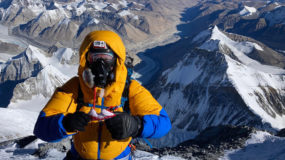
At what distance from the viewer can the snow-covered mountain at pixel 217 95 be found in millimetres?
55875

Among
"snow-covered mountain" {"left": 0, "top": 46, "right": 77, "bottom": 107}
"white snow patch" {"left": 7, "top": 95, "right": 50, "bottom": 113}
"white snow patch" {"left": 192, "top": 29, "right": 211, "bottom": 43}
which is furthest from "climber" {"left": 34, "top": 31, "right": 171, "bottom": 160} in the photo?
"white snow patch" {"left": 192, "top": 29, "right": 211, "bottom": 43}

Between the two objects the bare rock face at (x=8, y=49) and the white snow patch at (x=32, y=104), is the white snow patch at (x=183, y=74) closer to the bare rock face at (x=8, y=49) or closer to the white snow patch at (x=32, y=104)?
the white snow patch at (x=32, y=104)

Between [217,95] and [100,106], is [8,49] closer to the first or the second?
[217,95]

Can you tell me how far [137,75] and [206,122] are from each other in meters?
75.9

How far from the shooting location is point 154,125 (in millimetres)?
4781

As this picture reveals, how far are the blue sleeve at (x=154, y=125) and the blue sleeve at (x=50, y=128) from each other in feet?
5.05

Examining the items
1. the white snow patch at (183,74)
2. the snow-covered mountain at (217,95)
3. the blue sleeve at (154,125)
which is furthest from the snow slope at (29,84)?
the white snow patch at (183,74)

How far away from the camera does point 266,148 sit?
74.5 feet

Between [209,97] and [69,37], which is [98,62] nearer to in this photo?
[209,97]

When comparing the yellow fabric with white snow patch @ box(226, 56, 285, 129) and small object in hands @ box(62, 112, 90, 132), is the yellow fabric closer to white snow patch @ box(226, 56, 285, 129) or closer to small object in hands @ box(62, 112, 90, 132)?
small object in hands @ box(62, 112, 90, 132)

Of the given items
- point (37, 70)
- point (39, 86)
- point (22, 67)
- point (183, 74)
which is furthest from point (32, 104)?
point (183, 74)

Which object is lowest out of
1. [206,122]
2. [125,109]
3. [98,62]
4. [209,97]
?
[206,122]

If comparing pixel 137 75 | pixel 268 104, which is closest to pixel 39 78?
pixel 137 75

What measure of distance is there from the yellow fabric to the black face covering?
0.11 m
